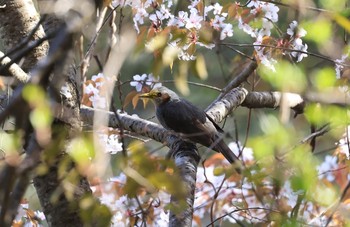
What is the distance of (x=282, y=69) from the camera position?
1479 millimetres

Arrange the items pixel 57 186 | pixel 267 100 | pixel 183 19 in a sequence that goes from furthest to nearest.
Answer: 1. pixel 267 100
2. pixel 183 19
3. pixel 57 186

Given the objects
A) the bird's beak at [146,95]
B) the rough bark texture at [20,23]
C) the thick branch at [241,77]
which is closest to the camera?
the rough bark texture at [20,23]

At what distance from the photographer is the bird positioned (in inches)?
133

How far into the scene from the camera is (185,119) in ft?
12.0

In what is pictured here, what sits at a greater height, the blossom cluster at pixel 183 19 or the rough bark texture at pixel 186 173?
the blossom cluster at pixel 183 19

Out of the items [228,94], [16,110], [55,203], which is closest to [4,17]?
[55,203]

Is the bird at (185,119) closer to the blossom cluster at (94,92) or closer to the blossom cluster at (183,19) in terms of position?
the blossom cluster at (94,92)

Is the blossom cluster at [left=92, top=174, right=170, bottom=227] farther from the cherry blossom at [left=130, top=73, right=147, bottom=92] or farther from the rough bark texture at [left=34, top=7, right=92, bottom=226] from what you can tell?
the cherry blossom at [left=130, top=73, right=147, bottom=92]

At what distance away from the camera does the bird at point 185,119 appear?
3.37m

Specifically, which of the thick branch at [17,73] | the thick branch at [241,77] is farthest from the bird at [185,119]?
the thick branch at [17,73]

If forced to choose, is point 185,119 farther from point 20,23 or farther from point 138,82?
point 20,23

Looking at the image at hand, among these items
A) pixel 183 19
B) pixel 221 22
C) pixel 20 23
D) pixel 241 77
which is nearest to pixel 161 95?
pixel 241 77

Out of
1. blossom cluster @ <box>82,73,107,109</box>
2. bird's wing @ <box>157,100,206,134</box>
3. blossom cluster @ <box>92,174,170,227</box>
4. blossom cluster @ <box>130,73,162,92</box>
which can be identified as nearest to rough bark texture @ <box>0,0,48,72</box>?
blossom cluster @ <box>92,174,170,227</box>

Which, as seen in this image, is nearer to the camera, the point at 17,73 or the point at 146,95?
the point at 17,73
